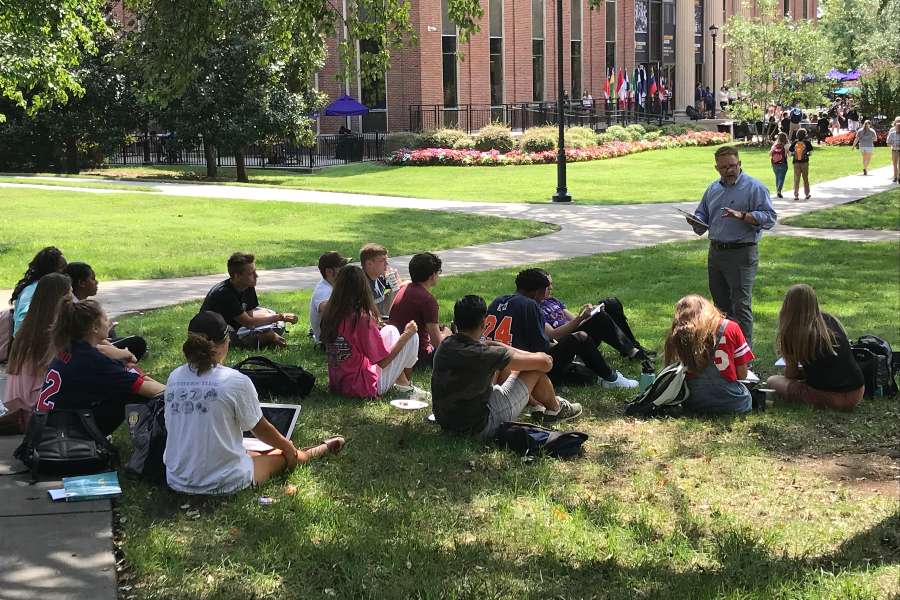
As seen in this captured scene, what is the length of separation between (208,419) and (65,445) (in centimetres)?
105

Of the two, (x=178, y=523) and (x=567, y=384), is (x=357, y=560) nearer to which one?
(x=178, y=523)

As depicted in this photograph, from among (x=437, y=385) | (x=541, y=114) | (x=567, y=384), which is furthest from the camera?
(x=541, y=114)

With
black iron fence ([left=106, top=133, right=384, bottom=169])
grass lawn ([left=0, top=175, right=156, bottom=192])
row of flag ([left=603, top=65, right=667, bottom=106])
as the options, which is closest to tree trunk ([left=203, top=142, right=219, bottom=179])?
black iron fence ([left=106, top=133, right=384, bottom=169])

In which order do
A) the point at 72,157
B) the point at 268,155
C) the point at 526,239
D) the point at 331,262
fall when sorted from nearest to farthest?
the point at 331,262 < the point at 526,239 < the point at 72,157 < the point at 268,155

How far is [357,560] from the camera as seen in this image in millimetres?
5285

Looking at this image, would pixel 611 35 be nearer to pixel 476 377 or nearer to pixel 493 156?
pixel 493 156

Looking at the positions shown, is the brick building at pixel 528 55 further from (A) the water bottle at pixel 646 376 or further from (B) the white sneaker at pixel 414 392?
(B) the white sneaker at pixel 414 392

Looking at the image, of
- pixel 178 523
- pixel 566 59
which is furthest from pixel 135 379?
pixel 566 59

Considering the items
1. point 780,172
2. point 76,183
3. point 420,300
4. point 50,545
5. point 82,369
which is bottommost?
point 50,545

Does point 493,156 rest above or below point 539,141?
below

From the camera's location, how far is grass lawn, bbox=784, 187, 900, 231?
68.3 ft

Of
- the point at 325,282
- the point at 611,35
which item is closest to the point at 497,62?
the point at 611,35

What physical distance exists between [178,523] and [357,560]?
1.11m

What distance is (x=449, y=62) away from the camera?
48406 millimetres
